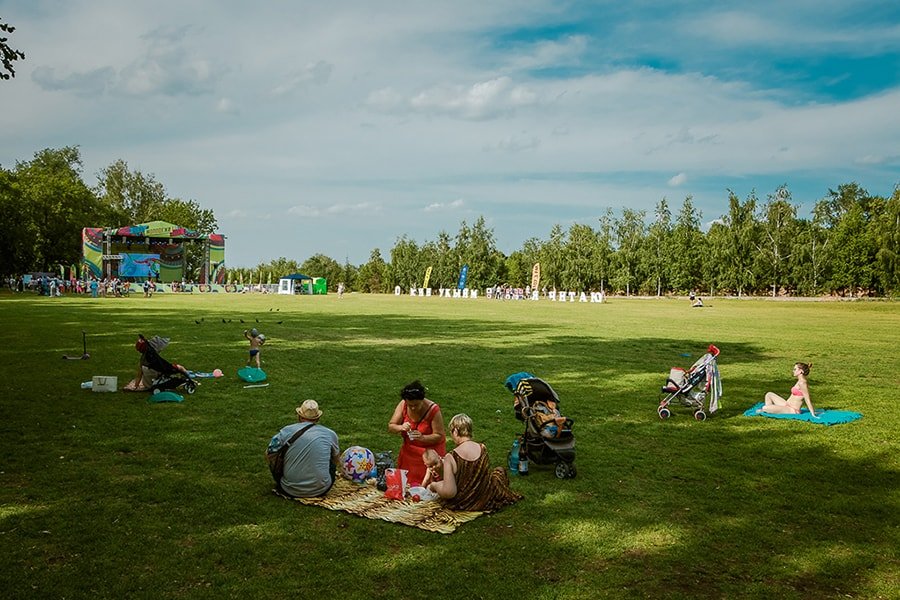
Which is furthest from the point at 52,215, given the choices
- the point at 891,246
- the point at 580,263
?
the point at 891,246

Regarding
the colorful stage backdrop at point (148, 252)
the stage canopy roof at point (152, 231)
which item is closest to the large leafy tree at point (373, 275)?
the colorful stage backdrop at point (148, 252)

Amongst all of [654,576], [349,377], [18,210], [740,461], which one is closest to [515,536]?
[654,576]

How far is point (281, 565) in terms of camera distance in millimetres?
5207

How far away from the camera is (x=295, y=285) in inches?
3809

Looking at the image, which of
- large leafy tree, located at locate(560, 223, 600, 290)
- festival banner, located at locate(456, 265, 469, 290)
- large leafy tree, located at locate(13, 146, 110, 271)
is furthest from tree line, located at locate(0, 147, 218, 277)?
large leafy tree, located at locate(560, 223, 600, 290)

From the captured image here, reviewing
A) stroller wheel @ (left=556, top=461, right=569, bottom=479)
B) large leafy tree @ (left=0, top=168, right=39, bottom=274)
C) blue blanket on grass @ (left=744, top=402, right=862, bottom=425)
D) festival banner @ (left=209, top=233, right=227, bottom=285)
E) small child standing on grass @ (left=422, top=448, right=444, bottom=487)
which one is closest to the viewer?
small child standing on grass @ (left=422, top=448, right=444, bottom=487)

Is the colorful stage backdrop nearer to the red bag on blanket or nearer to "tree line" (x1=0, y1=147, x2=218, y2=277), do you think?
"tree line" (x1=0, y1=147, x2=218, y2=277)

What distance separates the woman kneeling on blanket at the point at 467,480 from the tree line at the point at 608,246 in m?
76.8

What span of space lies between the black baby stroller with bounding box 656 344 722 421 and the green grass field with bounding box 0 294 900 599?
0.31m

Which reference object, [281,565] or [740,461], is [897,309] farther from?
[281,565]

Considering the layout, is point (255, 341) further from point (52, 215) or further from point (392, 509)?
point (52, 215)

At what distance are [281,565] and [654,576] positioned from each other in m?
2.93

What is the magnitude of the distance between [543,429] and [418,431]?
4.97 ft

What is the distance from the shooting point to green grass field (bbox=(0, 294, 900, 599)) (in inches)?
199
